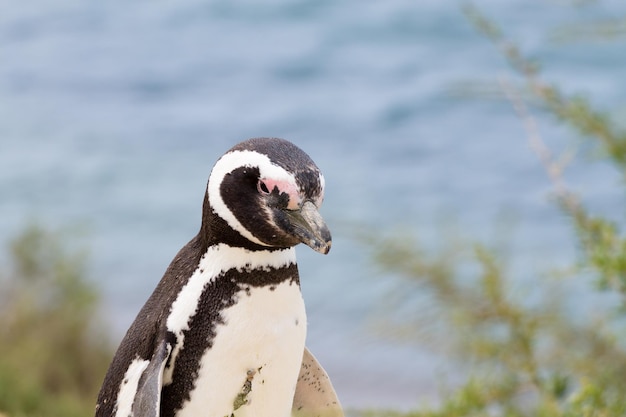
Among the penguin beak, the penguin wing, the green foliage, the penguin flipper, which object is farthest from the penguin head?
the green foliage

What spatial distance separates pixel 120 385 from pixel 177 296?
15 centimetres

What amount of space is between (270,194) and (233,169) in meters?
0.07

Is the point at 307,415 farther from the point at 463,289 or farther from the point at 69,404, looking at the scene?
the point at 69,404

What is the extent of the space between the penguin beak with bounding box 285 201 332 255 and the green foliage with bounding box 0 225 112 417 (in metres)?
2.67

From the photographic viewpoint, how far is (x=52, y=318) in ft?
13.0

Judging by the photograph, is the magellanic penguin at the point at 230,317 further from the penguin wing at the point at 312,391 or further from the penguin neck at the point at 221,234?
the penguin wing at the point at 312,391

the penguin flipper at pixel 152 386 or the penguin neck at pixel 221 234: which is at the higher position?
the penguin neck at pixel 221 234

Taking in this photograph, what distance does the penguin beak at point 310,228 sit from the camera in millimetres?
1139

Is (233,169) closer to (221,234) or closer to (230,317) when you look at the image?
(221,234)

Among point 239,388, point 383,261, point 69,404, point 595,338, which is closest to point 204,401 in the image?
point 239,388

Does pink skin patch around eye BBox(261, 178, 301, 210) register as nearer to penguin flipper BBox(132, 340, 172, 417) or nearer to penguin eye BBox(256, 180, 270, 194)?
penguin eye BBox(256, 180, 270, 194)

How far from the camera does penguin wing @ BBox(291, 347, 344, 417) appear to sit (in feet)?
4.84

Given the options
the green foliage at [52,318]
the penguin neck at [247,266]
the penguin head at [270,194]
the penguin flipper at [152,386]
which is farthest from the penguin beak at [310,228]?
the green foliage at [52,318]

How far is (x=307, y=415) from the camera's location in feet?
4.70
